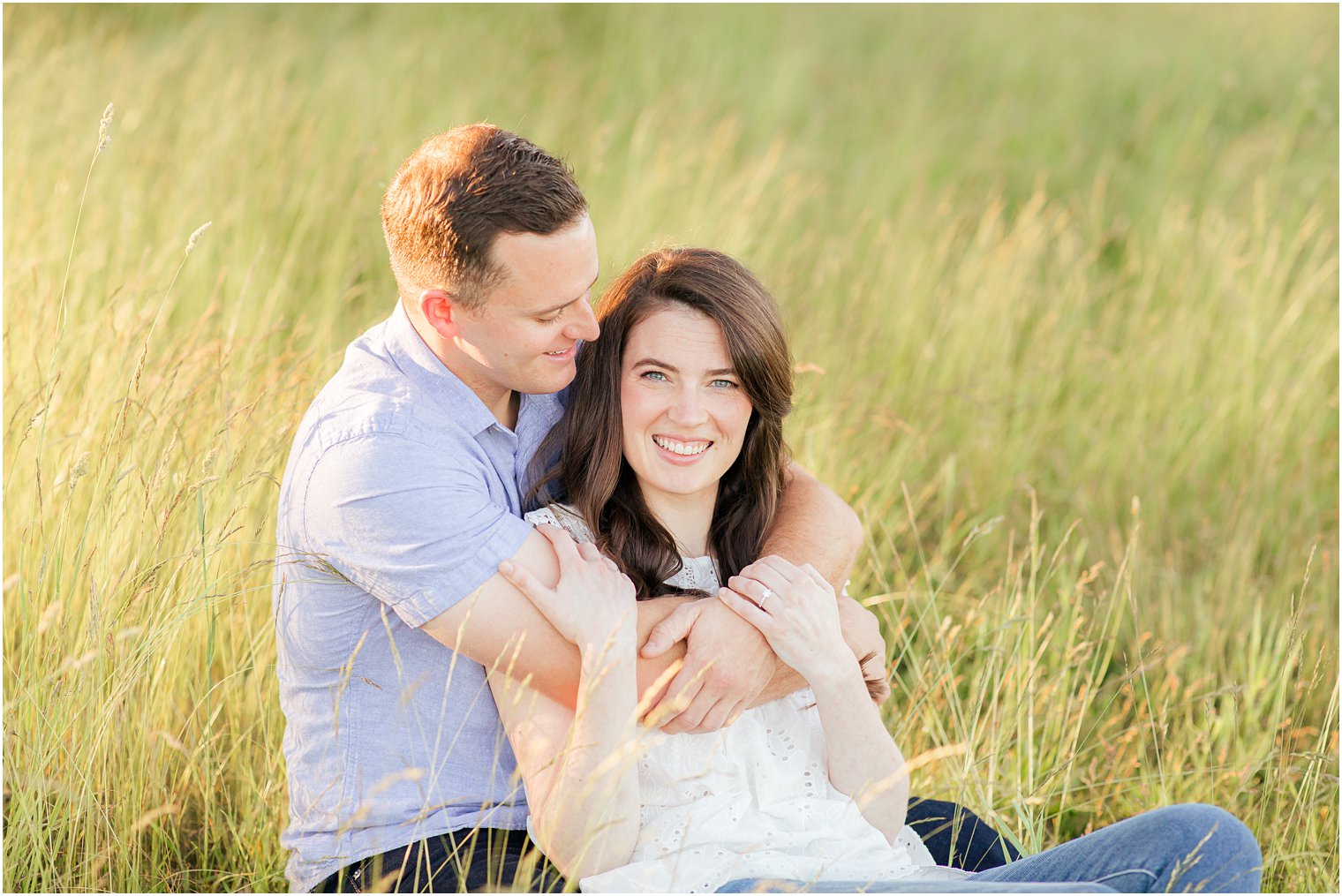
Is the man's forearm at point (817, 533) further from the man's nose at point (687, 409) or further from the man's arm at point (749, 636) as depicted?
the man's nose at point (687, 409)

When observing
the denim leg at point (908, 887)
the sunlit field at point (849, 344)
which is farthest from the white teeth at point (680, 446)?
the denim leg at point (908, 887)

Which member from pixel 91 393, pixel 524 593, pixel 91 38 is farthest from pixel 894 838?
pixel 91 38

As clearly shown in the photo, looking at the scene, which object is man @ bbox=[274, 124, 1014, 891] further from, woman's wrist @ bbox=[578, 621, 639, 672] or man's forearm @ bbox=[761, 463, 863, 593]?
man's forearm @ bbox=[761, 463, 863, 593]

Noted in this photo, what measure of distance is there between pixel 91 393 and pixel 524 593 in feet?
5.57

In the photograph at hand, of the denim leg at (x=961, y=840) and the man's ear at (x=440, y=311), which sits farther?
the denim leg at (x=961, y=840)

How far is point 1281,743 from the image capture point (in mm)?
3652

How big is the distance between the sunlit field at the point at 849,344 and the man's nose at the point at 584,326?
0.75 metres

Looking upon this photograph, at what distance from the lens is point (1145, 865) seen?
226 centimetres

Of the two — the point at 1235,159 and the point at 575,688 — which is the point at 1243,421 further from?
the point at 575,688

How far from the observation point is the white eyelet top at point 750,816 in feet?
7.72

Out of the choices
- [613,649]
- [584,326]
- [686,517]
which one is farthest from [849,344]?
[613,649]

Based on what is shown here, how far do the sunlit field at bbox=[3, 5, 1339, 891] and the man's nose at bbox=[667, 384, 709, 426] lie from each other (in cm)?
83

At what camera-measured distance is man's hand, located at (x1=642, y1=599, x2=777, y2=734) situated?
2.48 m

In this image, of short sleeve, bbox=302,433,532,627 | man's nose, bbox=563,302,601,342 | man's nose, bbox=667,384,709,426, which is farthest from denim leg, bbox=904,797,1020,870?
man's nose, bbox=563,302,601,342
